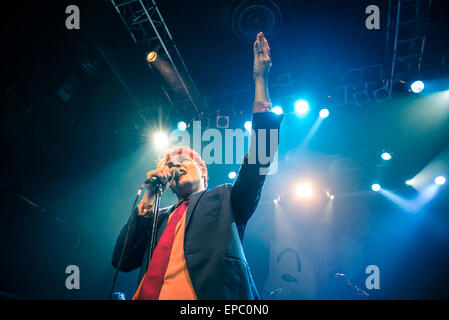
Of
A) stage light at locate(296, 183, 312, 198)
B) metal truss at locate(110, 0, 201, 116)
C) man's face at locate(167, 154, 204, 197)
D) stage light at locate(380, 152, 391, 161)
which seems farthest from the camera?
stage light at locate(296, 183, 312, 198)

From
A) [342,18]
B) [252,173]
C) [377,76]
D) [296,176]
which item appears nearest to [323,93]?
[377,76]

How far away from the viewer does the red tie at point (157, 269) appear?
1229 mm

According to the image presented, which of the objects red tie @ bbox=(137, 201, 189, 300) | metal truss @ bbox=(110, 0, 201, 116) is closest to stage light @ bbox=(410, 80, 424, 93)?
metal truss @ bbox=(110, 0, 201, 116)

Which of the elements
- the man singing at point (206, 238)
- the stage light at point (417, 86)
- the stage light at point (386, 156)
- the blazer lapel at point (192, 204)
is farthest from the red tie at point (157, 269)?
the stage light at point (386, 156)

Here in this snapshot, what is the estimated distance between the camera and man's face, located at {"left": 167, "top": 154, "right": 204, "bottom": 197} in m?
1.98

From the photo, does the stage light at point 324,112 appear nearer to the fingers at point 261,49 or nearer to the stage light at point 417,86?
the stage light at point 417,86

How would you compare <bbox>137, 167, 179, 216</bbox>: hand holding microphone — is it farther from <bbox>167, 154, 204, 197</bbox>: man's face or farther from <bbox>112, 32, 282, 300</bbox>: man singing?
<bbox>167, 154, 204, 197</bbox>: man's face

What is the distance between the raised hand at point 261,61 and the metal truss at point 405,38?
394 centimetres

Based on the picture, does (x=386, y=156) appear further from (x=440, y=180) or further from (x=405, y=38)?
(x=405, y=38)

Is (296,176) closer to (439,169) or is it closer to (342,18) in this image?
(439,169)

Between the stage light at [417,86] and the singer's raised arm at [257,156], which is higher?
the stage light at [417,86]

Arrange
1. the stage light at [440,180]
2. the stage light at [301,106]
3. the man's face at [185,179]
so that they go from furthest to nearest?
the stage light at [440,180] < the stage light at [301,106] < the man's face at [185,179]

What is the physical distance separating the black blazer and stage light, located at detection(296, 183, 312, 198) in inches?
332
